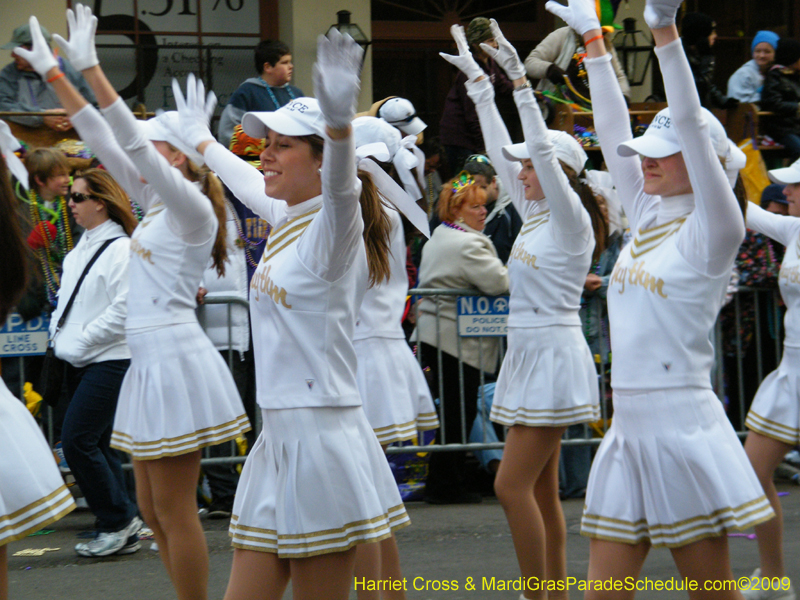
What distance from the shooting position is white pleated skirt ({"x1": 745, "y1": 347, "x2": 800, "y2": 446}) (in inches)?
187

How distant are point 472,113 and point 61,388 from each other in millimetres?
3966

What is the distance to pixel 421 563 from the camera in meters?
5.43

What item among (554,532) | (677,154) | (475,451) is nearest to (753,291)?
(475,451)

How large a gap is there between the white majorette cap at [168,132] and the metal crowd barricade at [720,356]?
2135 mm

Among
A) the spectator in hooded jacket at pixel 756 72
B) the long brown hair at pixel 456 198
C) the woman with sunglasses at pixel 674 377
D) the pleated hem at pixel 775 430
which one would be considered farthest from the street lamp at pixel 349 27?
the woman with sunglasses at pixel 674 377

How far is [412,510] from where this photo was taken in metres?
6.73

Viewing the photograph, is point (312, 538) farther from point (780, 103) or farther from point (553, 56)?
point (780, 103)

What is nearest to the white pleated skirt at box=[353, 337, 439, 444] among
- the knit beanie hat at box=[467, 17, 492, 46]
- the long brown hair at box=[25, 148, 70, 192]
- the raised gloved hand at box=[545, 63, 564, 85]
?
the long brown hair at box=[25, 148, 70, 192]

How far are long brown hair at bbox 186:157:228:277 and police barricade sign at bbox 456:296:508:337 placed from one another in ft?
7.83

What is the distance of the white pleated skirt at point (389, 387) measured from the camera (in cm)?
453

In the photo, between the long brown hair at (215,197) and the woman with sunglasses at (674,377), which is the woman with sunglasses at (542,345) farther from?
the long brown hair at (215,197)

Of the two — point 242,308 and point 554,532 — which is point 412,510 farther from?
point 554,532

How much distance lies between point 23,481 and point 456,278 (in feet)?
14.2

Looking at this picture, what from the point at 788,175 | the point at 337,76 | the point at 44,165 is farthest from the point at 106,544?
the point at 788,175
